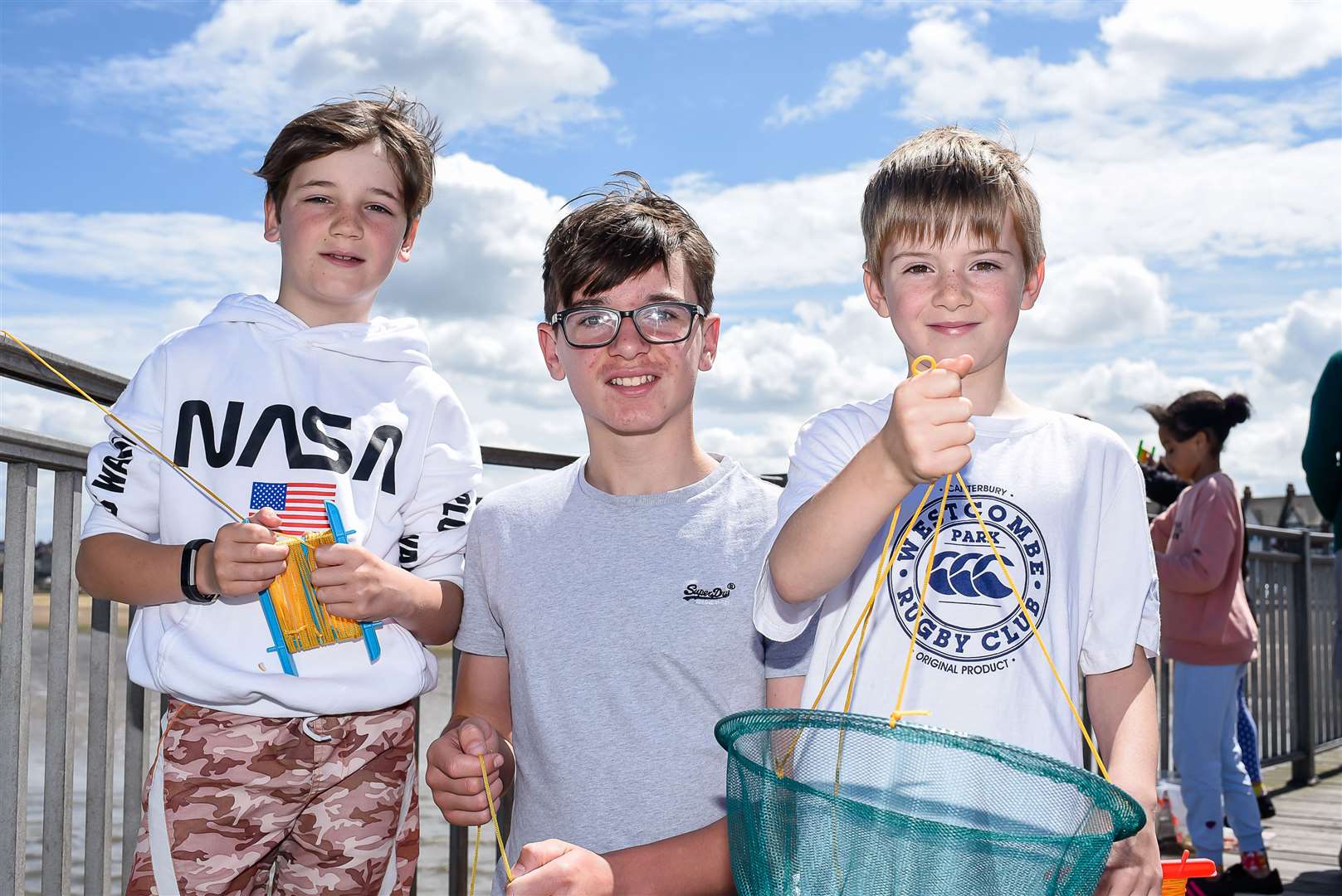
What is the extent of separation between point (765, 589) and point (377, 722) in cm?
87

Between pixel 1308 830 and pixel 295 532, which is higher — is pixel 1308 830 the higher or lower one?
the lower one

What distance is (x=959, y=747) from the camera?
96cm

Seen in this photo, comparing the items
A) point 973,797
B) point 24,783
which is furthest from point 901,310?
point 24,783

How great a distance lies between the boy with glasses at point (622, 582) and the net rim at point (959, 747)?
0.70 metres

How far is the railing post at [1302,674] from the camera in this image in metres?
6.60

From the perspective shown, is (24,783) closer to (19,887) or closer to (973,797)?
(19,887)

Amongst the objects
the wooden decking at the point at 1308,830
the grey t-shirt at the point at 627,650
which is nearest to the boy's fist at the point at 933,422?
the grey t-shirt at the point at 627,650

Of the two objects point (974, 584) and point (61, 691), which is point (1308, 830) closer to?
point (974, 584)

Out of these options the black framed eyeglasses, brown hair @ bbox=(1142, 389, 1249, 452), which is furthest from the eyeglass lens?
brown hair @ bbox=(1142, 389, 1249, 452)

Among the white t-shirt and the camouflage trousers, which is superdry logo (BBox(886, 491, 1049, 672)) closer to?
the white t-shirt

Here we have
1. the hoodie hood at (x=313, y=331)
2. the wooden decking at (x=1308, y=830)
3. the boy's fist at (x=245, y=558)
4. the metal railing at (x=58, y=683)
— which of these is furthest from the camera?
the wooden decking at (x=1308, y=830)

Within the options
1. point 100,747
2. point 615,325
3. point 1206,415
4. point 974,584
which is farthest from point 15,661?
point 1206,415

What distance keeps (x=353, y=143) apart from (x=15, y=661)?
1267 millimetres

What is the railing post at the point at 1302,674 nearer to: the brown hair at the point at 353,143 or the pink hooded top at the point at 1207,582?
the pink hooded top at the point at 1207,582
